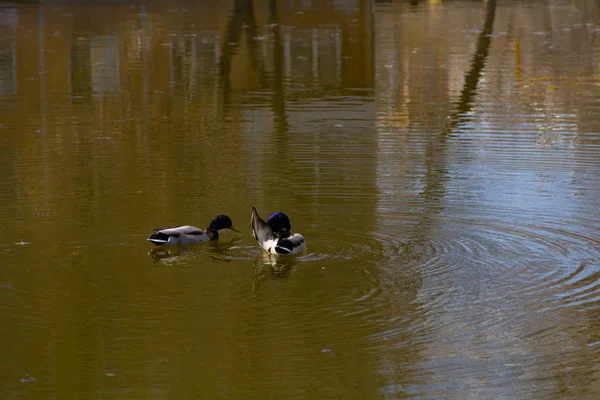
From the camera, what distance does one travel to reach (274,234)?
1149cm

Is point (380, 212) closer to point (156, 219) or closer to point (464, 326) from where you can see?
point (156, 219)

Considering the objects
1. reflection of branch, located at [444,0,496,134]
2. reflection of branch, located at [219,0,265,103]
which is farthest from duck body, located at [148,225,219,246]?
reflection of branch, located at [219,0,265,103]

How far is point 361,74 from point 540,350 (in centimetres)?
1849

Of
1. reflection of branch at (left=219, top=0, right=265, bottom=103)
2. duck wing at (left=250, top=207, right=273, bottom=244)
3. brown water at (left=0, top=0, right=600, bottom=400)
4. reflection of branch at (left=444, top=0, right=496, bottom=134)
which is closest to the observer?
brown water at (left=0, top=0, right=600, bottom=400)

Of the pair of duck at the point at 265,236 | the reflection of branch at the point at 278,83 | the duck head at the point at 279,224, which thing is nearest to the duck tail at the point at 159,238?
the pair of duck at the point at 265,236

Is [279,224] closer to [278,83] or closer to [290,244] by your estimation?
[290,244]

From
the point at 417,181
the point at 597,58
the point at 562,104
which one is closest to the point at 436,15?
the point at 597,58

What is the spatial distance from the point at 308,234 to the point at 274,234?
25.9 inches

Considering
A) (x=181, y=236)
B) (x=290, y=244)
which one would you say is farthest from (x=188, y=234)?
(x=290, y=244)

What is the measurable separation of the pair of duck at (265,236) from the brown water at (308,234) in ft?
0.48

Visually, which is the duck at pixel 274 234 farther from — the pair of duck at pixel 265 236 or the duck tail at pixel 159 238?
the duck tail at pixel 159 238

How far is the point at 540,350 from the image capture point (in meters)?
8.64

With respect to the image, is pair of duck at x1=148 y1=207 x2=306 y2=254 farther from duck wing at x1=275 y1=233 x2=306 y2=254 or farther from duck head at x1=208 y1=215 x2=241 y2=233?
duck head at x1=208 y1=215 x2=241 y2=233

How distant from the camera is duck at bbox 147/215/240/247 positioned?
11523 mm
